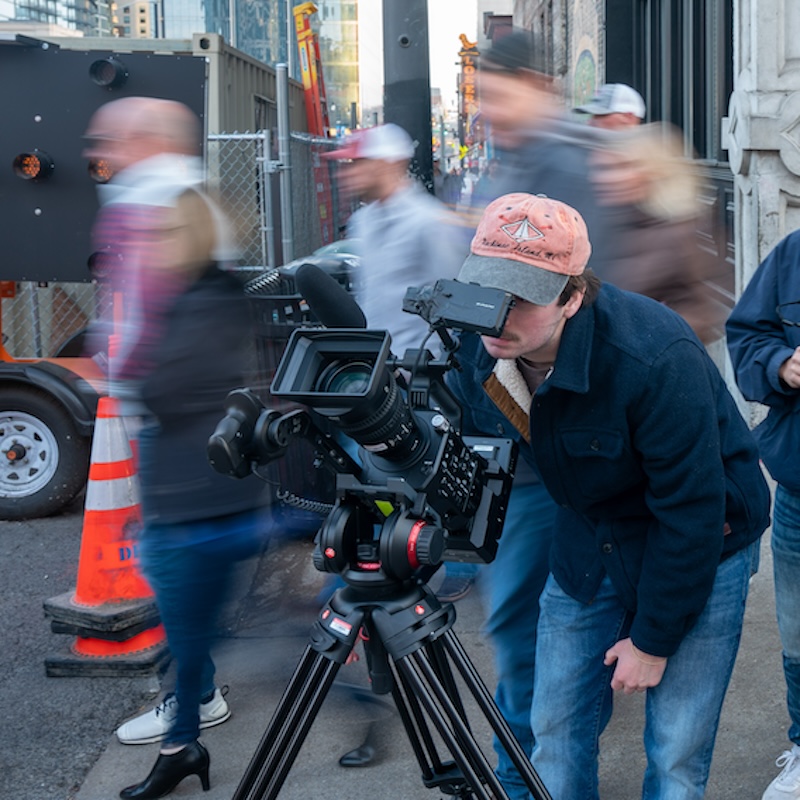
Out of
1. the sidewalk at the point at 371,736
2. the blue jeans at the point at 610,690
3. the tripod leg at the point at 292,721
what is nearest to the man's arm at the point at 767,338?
the blue jeans at the point at 610,690

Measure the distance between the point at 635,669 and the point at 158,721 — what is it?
6.71ft

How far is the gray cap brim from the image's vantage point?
2.14m

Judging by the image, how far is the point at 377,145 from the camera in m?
4.48

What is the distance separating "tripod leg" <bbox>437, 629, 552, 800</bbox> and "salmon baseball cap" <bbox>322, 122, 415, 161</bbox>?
253cm

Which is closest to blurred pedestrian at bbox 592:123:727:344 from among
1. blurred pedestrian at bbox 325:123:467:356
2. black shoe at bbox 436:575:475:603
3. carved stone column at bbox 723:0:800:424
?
blurred pedestrian at bbox 325:123:467:356

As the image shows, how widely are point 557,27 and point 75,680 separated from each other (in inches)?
582

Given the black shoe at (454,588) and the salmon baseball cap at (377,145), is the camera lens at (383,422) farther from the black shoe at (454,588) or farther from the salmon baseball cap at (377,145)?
the black shoe at (454,588)

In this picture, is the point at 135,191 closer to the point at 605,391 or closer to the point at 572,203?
the point at 572,203

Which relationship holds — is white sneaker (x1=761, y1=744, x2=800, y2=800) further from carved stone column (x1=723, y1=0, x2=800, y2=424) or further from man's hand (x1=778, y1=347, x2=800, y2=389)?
carved stone column (x1=723, y1=0, x2=800, y2=424)

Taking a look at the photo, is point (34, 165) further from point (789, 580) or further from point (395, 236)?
point (789, 580)

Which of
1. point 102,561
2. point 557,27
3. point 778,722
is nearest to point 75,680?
point 102,561

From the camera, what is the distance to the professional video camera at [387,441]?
79.9 inches

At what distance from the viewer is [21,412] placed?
6.62m

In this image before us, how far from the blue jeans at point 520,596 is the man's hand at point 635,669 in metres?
0.77
